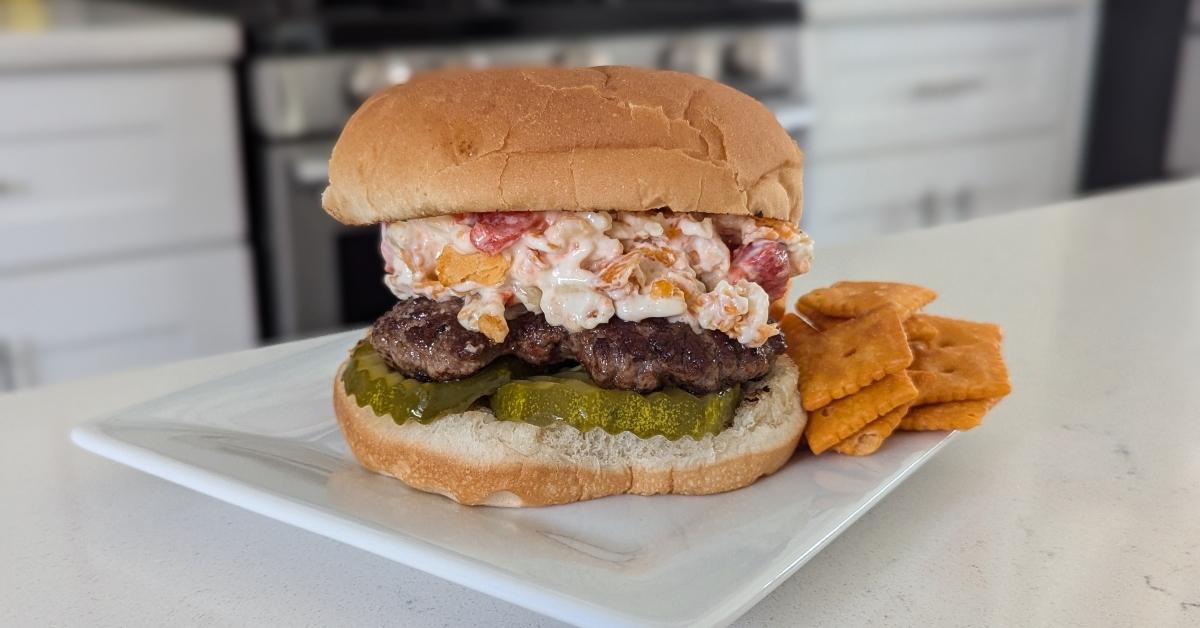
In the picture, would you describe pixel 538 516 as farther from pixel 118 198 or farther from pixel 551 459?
pixel 118 198

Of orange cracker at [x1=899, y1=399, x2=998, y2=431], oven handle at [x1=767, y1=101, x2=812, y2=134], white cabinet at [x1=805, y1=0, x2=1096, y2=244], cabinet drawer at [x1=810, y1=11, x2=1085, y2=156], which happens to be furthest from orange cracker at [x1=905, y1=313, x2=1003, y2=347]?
cabinet drawer at [x1=810, y1=11, x2=1085, y2=156]

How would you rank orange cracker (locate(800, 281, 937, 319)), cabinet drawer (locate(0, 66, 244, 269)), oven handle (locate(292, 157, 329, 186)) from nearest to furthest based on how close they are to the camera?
orange cracker (locate(800, 281, 937, 319)) < cabinet drawer (locate(0, 66, 244, 269)) < oven handle (locate(292, 157, 329, 186))

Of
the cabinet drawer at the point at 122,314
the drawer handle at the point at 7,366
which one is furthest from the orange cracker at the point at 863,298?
the drawer handle at the point at 7,366

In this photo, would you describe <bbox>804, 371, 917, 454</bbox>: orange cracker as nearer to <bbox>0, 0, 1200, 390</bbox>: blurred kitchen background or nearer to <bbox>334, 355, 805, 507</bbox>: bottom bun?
<bbox>334, 355, 805, 507</bbox>: bottom bun

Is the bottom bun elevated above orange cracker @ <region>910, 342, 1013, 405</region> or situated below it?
below

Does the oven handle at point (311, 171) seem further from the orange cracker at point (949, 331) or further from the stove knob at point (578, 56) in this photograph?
the orange cracker at point (949, 331)

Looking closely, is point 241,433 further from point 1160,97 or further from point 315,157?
point 1160,97

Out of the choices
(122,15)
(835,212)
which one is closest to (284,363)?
(122,15)
